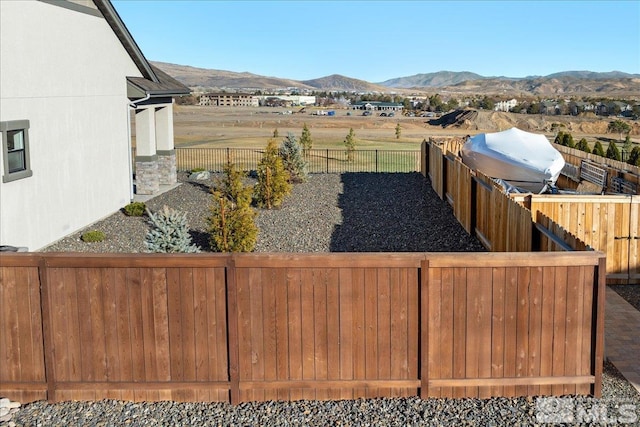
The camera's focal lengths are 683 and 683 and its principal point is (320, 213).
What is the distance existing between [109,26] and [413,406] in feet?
49.8

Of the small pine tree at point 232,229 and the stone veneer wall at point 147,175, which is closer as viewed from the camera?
the small pine tree at point 232,229

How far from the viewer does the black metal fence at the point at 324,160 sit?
1344 inches

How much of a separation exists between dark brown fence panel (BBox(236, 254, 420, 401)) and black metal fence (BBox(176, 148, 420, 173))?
2597 cm

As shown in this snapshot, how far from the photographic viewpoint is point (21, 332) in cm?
675

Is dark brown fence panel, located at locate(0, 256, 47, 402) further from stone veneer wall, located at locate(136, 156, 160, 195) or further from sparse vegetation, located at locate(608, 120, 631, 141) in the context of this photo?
sparse vegetation, located at locate(608, 120, 631, 141)

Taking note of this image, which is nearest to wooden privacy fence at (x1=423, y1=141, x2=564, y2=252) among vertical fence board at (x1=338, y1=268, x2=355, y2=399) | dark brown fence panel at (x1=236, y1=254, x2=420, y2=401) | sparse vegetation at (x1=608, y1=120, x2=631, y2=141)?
dark brown fence panel at (x1=236, y1=254, x2=420, y2=401)

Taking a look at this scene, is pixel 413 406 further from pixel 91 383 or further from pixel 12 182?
pixel 12 182

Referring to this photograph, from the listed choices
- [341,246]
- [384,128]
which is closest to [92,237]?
[341,246]

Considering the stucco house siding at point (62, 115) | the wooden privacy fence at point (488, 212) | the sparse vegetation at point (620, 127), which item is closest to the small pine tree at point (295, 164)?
the wooden privacy fence at point (488, 212)

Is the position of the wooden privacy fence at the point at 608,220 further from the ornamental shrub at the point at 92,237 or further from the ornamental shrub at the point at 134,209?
the ornamental shrub at the point at 134,209

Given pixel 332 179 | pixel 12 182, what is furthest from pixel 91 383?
pixel 332 179

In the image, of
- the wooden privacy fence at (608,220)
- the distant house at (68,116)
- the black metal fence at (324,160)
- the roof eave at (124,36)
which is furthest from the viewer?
the black metal fence at (324,160)

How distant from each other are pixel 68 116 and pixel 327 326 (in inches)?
449

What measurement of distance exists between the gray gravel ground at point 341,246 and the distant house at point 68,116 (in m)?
0.93
